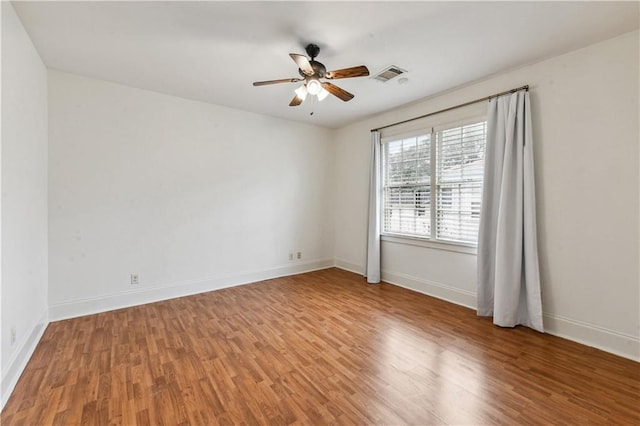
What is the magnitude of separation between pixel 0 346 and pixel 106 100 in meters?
2.69

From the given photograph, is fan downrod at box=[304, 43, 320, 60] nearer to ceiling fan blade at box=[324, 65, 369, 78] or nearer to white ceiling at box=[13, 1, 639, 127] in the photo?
white ceiling at box=[13, 1, 639, 127]

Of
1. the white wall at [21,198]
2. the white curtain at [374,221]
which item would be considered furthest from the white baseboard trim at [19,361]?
the white curtain at [374,221]

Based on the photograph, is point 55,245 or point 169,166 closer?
point 55,245

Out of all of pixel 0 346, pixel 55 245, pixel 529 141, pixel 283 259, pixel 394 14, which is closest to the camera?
pixel 0 346

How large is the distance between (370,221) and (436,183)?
1.21 m

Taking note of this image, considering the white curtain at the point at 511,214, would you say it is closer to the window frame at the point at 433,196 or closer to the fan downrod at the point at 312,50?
the window frame at the point at 433,196

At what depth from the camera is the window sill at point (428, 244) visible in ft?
11.4

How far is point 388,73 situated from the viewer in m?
3.08

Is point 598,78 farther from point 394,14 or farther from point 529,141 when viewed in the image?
point 394,14

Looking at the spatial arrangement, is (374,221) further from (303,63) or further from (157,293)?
(157,293)

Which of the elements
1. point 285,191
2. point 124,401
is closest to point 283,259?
point 285,191

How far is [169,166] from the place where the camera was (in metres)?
3.74

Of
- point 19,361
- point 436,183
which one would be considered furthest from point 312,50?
point 19,361

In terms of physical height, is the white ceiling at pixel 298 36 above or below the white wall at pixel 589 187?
above
